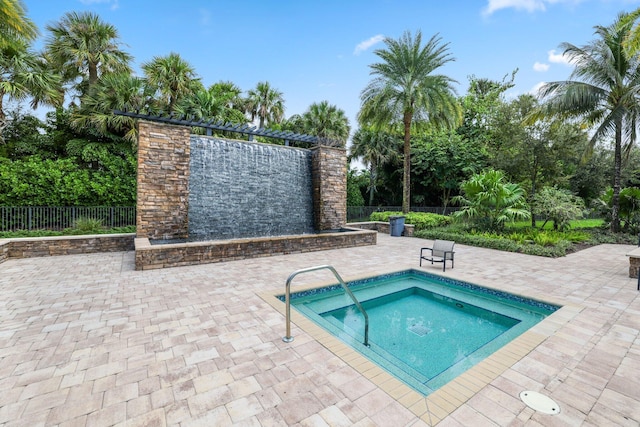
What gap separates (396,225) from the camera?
12.0 m

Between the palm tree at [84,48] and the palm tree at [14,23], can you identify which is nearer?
the palm tree at [14,23]

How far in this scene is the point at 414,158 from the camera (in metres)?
18.5

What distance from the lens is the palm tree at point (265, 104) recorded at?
66.2 ft

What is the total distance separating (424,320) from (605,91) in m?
12.7

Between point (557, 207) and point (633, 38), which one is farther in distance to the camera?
point (557, 207)

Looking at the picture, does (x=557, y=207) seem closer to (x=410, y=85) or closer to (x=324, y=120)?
(x=410, y=85)

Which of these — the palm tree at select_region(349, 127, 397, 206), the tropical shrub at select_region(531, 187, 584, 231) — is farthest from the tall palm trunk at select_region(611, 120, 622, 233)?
the palm tree at select_region(349, 127, 397, 206)

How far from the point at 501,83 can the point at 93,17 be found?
24.9 m

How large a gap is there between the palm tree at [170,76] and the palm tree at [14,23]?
4.73 metres

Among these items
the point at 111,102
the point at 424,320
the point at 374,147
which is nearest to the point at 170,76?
the point at 111,102

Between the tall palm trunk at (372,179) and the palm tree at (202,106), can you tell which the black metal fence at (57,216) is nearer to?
the palm tree at (202,106)

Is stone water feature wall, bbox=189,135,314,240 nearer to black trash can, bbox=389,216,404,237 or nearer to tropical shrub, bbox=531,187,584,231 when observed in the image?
black trash can, bbox=389,216,404,237

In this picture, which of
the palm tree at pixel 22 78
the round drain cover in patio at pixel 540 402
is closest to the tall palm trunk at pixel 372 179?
the palm tree at pixel 22 78

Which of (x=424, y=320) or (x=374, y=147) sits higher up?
(x=374, y=147)
